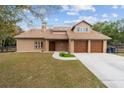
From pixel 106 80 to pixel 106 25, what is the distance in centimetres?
2515

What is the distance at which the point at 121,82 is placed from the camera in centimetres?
1054

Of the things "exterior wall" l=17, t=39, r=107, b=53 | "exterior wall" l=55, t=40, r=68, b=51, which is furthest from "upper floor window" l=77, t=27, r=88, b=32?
"exterior wall" l=55, t=40, r=68, b=51

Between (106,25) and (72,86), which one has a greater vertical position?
(106,25)

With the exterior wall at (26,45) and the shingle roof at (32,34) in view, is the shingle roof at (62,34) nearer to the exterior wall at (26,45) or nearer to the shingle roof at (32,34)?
the shingle roof at (32,34)

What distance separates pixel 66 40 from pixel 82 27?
2.80 meters

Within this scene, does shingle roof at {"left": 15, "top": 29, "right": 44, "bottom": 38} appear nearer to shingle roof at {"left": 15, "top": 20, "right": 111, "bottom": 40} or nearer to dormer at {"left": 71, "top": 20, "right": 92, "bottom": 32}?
shingle roof at {"left": 15, "top": 20, "right": 111, "bottom": 40}

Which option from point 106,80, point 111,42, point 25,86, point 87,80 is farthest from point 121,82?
point 111,42

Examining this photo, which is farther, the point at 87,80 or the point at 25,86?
the point at 87,80

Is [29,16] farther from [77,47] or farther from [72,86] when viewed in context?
[77,47]

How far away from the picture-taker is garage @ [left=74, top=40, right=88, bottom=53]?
104 ft

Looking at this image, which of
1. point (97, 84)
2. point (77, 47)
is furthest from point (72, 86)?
point (77, 47)

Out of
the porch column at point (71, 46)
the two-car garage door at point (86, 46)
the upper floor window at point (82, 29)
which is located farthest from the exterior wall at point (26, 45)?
the upper floor window at point (82, 29)
